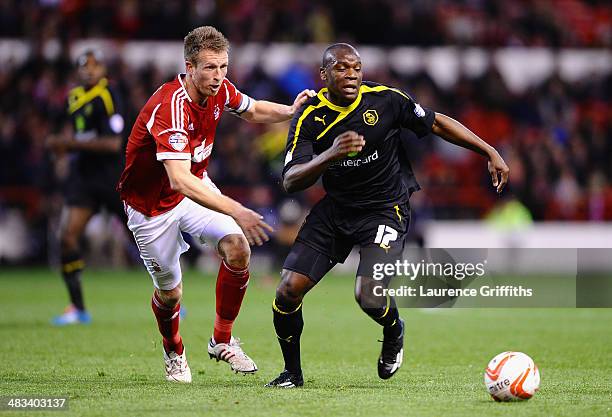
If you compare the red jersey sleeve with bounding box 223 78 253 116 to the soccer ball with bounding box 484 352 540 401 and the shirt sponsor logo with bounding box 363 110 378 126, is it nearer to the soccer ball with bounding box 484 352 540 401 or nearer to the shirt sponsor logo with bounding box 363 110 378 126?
the shirt sponsor logo with bounding box 363 110 378 126

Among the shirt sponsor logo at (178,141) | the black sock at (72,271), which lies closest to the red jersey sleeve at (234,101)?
the shirt sponsor logo at (178,141)

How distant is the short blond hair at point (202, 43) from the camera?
25.1 ft

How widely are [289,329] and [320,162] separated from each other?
4.35 ft

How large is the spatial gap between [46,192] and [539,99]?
10.7m

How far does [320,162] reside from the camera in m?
7.08

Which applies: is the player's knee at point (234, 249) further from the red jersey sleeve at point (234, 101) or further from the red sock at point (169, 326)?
the red jersey sleeve at point (234, 101)

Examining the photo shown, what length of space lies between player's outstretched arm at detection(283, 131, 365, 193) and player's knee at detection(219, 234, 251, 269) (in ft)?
2.27

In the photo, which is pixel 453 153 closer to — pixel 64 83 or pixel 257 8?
pixel 257 8

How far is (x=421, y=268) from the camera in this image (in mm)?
9523

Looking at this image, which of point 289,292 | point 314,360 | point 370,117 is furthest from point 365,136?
point 314,360

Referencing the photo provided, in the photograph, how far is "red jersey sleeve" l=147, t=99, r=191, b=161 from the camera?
7.48 meters

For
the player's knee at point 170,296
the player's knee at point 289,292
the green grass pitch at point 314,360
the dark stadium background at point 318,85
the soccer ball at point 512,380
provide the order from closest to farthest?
1. the green grass pitch at point 314,360
2. the soccer ball at point 512,380
3. the player's knee at point 289,292
4. the player's knee at point 170,296
5. the dark stadium background at point 318,85

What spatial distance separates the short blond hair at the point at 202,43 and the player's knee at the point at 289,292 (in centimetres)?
167

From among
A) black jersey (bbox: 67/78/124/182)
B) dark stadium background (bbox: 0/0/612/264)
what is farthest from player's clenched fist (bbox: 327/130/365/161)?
dark stadium background (bbox: 0/0/612/264)
